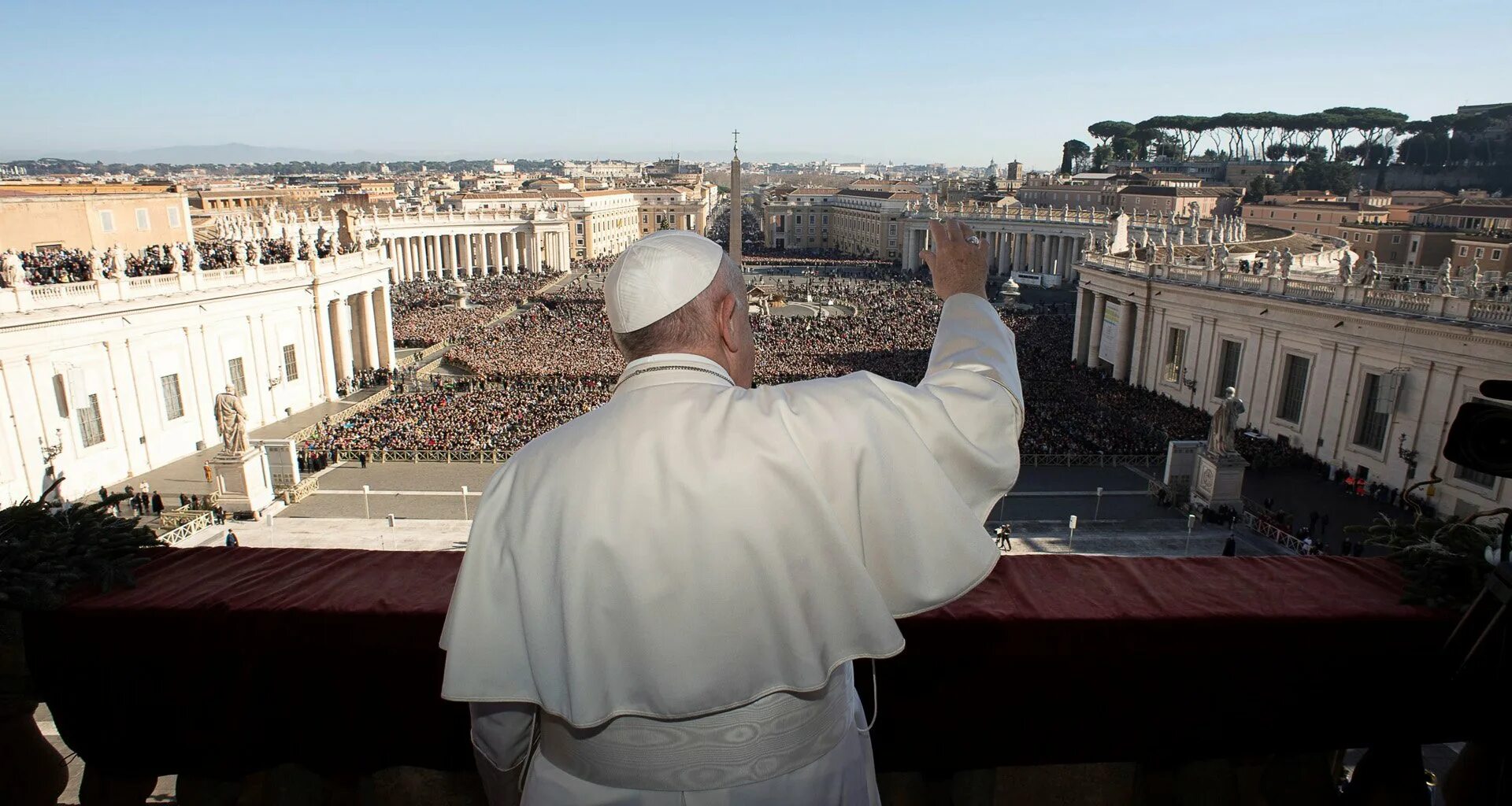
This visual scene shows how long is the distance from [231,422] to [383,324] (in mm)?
19645

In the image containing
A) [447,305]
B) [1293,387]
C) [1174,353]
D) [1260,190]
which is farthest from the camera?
[1260,190]

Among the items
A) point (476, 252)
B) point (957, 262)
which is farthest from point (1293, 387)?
point (476, 252)

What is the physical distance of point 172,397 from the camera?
83.6 ft

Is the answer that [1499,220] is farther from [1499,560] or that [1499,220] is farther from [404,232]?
[404,232]

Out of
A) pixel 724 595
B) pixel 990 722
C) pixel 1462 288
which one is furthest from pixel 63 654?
pixel 1462 288

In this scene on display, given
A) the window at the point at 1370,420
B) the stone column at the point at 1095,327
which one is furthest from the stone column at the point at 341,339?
the window at the point at 1370,420

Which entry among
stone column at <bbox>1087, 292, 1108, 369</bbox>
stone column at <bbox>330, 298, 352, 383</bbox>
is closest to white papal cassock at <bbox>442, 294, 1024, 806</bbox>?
stone column at <bbox>330, 298, 352, 383</bbox>

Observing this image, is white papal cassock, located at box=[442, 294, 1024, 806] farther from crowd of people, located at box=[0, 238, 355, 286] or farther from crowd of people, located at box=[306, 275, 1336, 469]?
crowd of people, located at box=[0, 238, 355, 286]

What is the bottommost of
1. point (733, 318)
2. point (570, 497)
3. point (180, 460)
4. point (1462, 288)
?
point (180, 460)

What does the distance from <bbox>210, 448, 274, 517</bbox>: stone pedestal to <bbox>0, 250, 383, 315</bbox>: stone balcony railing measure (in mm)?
6660

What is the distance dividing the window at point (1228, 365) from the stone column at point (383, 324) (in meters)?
34.2

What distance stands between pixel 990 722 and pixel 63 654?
299 cm

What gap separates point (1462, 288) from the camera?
2233cm

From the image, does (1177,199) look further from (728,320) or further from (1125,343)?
(728,320)
